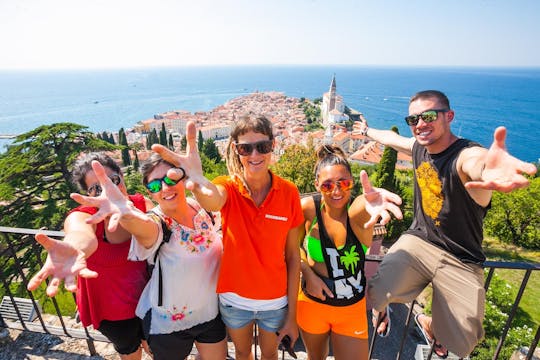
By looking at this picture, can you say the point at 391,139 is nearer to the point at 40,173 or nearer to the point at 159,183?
the point at 159,183

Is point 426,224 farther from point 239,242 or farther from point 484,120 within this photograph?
point 484,120

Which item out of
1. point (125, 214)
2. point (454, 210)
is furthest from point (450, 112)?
point (125, 214)

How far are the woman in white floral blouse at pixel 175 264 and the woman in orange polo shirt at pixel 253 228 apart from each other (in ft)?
0.41

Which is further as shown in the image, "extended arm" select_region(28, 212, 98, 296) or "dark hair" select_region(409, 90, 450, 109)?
"dark hair" select_region(409, 90, 450, 109)

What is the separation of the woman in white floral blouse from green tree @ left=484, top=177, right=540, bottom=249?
76.5 ft

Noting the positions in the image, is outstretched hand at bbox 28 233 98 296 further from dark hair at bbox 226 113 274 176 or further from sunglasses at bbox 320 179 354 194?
sunglasses at bbox 320 179 354 194

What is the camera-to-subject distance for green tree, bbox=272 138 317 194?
70.1 feet

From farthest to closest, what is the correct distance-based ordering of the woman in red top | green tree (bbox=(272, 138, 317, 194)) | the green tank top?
green tree (bbox=(272, 138, 317, 194)) < the green tank top < the woman in red top

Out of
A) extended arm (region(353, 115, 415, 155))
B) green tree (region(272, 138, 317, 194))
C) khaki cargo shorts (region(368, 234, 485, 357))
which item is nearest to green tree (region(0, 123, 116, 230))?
green tree (region(272, 138, 317, 194))

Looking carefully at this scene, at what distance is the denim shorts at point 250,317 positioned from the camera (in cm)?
224

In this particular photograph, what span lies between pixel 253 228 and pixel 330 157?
2.68 feet

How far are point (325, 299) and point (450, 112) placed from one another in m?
1.81

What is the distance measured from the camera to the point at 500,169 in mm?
1832

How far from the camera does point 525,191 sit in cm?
1955
